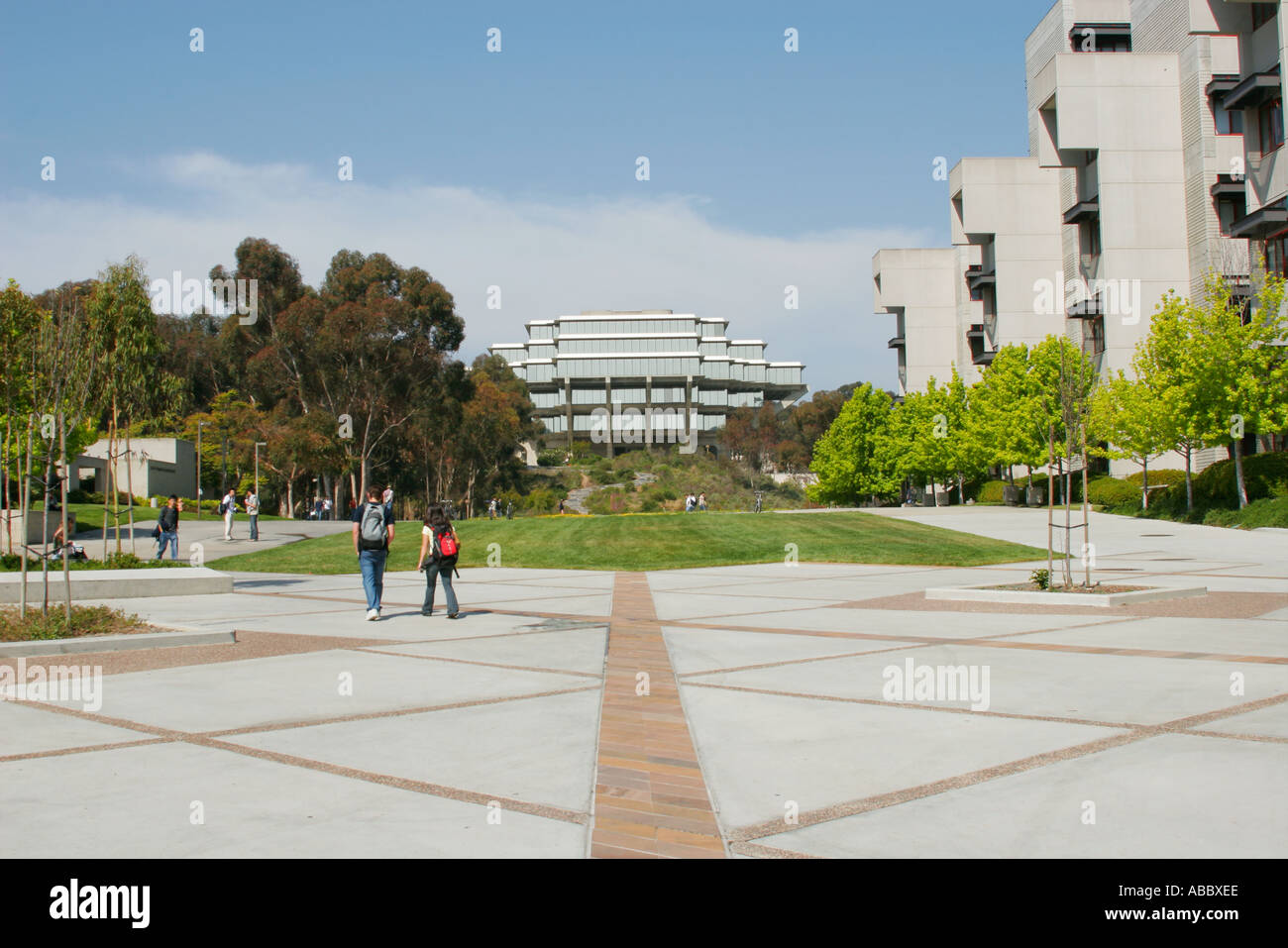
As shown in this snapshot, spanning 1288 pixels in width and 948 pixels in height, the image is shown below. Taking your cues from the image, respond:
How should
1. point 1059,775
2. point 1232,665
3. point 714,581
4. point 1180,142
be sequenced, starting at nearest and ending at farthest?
1. point 1059,775
2. point 1232,665
3. point 714,581
4. point 1180,142

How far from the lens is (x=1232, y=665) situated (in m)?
8.11

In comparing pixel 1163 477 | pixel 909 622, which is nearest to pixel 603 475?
pixel 1163 477

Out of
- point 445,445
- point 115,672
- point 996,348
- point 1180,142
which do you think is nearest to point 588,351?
point 445,445

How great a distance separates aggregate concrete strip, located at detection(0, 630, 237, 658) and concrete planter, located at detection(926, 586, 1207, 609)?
9466 mm

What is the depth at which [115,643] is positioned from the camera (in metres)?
9.66

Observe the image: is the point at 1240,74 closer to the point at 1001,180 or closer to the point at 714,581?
the point at 1001,180

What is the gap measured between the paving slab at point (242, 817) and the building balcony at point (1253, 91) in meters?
42.8

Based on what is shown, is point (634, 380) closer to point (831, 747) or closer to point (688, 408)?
point (688, 408)

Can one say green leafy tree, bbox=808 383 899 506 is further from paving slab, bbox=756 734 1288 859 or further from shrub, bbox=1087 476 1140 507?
paving slab, bbox=756 734 1288 859

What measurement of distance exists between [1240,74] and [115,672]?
46.4 metres

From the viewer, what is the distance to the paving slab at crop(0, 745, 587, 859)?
12.9 ft

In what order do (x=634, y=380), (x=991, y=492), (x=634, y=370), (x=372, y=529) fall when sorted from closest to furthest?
1. (x=372, y=529)
2. (x=991, y=492)
3. (x=634, y=370)
4. (x=634, y=380)

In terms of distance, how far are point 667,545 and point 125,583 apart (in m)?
14.8

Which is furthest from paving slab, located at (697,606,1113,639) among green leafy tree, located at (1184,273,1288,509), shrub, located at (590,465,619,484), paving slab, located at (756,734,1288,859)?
shrub, located at (590,465,619,484)
